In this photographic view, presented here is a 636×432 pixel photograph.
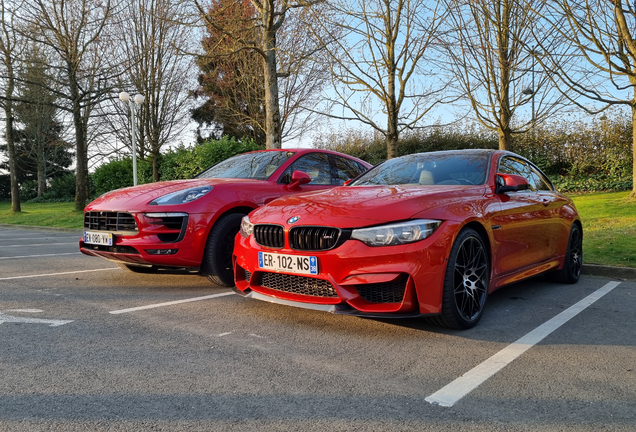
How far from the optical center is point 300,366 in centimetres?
308

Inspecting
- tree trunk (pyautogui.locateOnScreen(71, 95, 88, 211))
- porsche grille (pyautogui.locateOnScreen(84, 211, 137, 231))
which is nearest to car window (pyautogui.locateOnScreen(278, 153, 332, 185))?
porsche grille (pyautogui.locateOnScreen(84, 211, 137, 231))

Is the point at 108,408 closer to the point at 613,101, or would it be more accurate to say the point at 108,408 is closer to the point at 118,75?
the point at 613,101

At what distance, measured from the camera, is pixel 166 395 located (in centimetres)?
261

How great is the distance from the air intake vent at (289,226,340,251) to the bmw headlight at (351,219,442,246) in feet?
0.54

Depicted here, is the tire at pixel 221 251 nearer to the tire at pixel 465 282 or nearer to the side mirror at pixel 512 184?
the tire at pixel 465 282

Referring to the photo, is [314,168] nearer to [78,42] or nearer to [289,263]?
[289,263]

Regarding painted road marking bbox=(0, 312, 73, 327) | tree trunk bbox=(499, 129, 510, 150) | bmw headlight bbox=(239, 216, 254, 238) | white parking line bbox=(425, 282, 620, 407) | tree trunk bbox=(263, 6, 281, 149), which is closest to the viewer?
white parking line bbox=(425, 282, 620, 407)

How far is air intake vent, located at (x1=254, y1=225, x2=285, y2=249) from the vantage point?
398 cm

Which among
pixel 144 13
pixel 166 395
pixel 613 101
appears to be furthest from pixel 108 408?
pixel 144 13

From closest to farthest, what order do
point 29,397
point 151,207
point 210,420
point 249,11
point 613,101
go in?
1. point 210,420
2. point 29,397
3. point 151,207
4. point 613,101
5. point 249,11

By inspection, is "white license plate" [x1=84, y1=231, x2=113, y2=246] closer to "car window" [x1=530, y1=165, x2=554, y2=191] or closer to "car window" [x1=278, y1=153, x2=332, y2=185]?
"car window" [x1=278, y1=153, x2=332, y2=185]

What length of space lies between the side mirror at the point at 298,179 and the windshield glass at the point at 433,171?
27.0 inches

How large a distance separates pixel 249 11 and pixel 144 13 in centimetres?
564

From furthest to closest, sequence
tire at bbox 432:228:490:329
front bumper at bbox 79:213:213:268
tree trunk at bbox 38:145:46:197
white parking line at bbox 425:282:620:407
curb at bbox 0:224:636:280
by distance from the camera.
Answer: tree trunk at bbox 38:145:46:197
curb at bbox 0:224:636:280
front bumper at bbox 79:213:213:268
tire at bbox 432:228:490:329
white parking line at bbox 425:282:620:407
